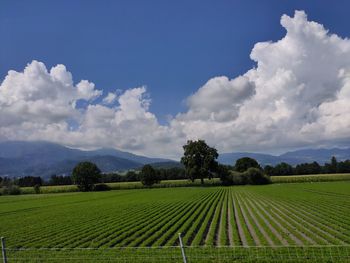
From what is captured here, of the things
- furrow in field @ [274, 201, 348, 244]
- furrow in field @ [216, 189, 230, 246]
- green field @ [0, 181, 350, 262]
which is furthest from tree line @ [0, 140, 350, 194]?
furrow in field @ [216, 189, 230, 246]

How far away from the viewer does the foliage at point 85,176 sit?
429 ft

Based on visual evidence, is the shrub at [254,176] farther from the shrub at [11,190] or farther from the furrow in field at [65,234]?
the furrow in field at [65,234]

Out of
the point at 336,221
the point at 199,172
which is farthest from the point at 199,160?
the point at 336,221

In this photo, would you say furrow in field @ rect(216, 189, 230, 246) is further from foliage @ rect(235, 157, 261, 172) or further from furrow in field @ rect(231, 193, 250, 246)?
foliage @ rect(235, 157, 261, 172)

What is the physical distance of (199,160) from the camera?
4658 inches

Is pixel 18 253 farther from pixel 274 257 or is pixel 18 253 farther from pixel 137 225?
pixel 274 257

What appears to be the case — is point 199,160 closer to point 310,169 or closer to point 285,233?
point 310,169

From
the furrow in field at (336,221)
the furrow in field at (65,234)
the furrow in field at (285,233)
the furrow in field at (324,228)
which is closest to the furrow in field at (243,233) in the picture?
the furrow in field at (285,233)

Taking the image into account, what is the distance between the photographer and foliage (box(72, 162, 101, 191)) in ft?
429

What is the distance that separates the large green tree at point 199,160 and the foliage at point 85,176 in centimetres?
3772

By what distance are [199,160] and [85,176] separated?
1818 inches

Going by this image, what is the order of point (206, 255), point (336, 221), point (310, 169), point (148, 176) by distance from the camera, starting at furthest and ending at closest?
point (310, 169) → point (148, 176) → point (336, 221) → point (206, 255)

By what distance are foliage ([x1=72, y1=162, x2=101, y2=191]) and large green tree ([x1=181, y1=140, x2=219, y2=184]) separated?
3772cm

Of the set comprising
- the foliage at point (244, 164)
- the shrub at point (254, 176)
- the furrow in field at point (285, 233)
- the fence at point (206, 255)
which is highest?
the foliage at point (244, 164)
